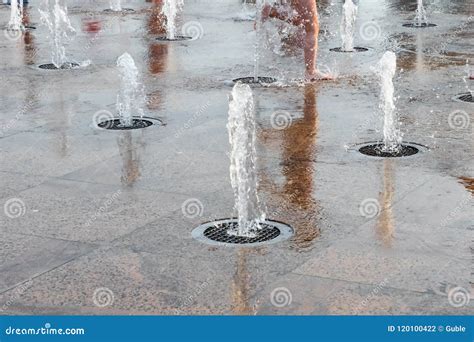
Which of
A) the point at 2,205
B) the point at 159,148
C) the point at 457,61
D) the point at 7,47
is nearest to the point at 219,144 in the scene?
the point at 159,148

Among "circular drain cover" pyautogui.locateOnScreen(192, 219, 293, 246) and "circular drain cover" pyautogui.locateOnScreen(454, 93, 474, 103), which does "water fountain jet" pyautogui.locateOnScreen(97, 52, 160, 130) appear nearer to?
"circular drain cover" pyautogui.locateOnScreen(192, 219, 293, 246)

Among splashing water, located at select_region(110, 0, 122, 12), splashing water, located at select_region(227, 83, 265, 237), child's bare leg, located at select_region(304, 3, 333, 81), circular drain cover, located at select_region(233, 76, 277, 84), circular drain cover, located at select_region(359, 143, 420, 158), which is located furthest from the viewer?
splashing water, located at select_region(110, 0, 122, 12)

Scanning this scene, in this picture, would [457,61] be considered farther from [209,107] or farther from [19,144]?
[19,144]

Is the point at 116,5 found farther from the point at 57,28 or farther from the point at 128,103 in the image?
the point at 128,103

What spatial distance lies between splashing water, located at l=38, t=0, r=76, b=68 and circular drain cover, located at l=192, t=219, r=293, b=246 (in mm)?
7637

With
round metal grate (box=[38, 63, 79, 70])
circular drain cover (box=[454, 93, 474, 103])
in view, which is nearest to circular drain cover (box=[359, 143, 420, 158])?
circular drain cover (box=[454, 93, 474, 103])

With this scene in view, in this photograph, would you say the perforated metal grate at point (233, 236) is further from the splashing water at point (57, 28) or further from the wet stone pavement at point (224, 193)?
the splashing water at point (57, 28)

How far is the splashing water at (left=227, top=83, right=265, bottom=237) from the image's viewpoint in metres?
7.92

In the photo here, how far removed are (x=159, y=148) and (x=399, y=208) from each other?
9.28 ft

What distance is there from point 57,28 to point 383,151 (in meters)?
7.90

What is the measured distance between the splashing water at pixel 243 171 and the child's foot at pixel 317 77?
468cm

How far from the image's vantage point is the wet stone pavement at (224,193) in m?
6.70

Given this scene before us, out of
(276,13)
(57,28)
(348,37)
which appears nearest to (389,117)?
(276,13)

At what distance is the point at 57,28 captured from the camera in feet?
54.2
